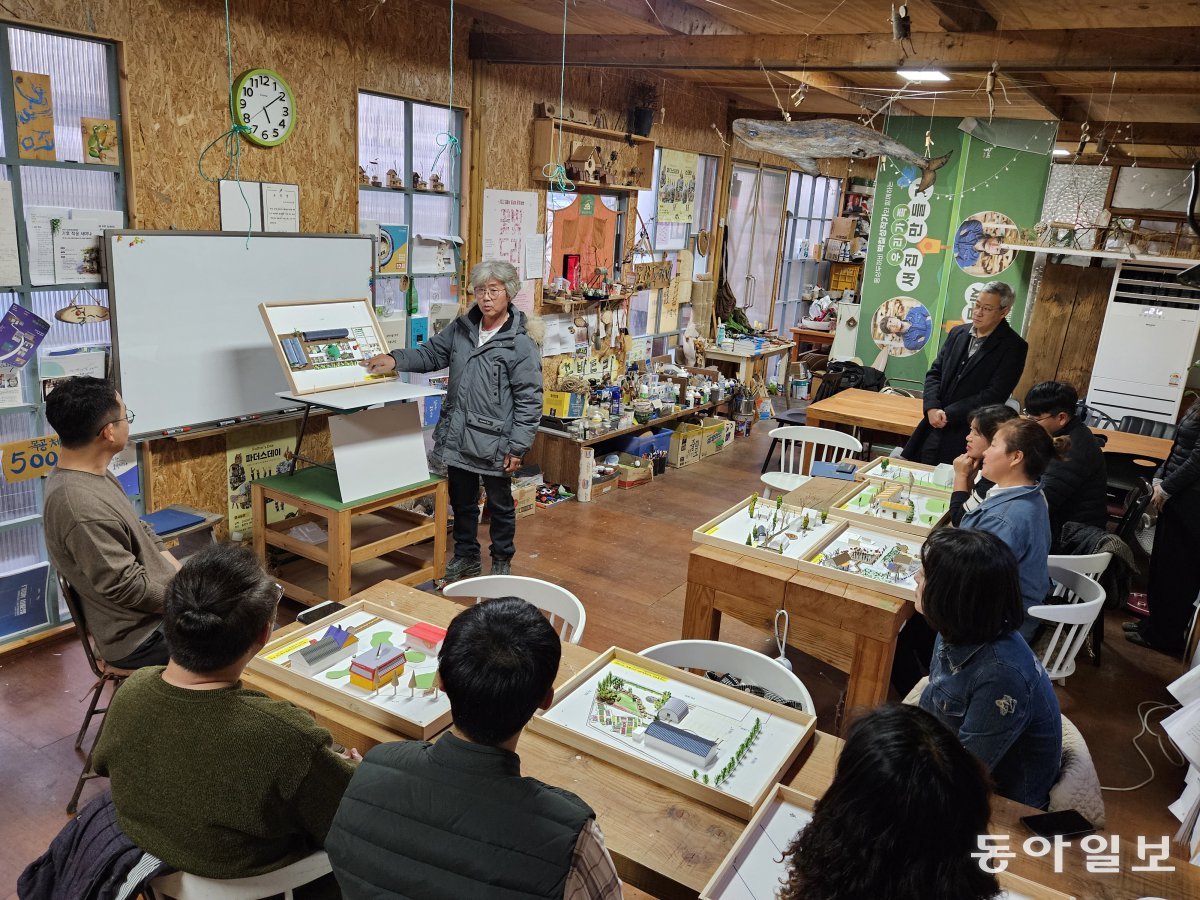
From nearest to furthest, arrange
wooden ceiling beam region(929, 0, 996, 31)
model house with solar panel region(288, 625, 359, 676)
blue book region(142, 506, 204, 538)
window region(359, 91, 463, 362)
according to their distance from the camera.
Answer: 1. model house with solar panel region(288, 625, 359, 676)
2. blue book region(142, 506, 204, 538)
3. wooden ceiling beam region(929, 0, 996, 31)
4. window region(359, 91, 463, 362)

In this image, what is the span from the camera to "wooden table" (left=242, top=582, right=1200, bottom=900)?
1773mm

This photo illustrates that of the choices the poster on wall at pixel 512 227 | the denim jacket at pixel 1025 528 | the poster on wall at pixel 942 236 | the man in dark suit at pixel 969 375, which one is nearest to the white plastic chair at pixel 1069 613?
the denim jacket at pixel 1025 528

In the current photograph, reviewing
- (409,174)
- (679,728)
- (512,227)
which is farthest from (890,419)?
(679,728)

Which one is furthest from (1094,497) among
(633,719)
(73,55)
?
(73,55)

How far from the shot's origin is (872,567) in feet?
10.9

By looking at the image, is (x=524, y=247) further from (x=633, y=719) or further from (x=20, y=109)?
(x=633, y=719)

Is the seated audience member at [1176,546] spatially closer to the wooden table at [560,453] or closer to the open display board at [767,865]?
the open display board at [767,865]

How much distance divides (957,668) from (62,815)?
2821mm

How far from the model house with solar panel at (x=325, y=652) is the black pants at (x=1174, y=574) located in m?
4.09

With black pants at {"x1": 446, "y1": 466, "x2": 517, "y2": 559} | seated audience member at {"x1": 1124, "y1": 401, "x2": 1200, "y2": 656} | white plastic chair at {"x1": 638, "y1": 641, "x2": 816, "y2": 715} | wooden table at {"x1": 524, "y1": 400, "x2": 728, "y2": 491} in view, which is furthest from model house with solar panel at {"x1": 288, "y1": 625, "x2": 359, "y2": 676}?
seated audience member at {"x1": 1124, "y1": 401, "x2": 1200, "y2": 656}

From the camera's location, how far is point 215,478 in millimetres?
4551

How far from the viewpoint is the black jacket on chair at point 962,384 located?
4883 mm

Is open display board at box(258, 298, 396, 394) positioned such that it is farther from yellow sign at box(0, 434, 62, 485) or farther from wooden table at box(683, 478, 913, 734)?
wooden table at box(683, 478, 913, 734)

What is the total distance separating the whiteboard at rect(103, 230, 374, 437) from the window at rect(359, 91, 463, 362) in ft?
1.45
